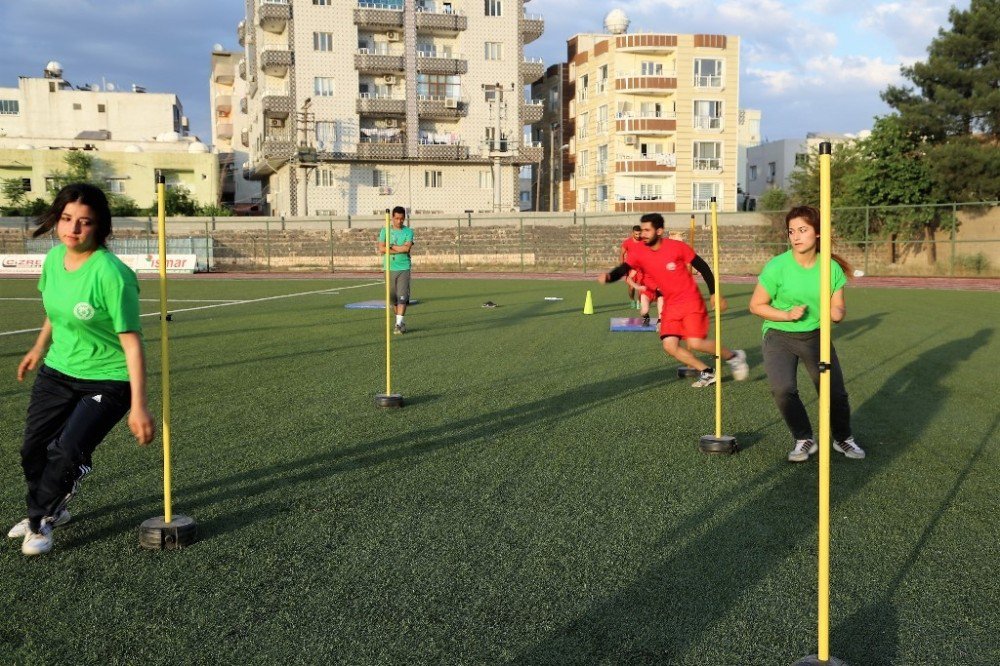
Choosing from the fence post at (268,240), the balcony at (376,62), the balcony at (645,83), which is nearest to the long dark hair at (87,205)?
the fence post at (268,240)

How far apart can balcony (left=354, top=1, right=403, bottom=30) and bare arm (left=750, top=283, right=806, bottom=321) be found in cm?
5418

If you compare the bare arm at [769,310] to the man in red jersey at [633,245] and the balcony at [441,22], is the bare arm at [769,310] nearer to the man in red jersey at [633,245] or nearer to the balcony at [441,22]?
the man in red jersey at [633,245]

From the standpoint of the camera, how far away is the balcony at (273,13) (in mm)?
54500

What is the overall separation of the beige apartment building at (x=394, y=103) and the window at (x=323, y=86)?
6cm

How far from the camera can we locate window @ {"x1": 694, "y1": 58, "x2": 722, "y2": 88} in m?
59.7

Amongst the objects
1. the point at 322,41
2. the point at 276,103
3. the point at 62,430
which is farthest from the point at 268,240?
the point at 62,430

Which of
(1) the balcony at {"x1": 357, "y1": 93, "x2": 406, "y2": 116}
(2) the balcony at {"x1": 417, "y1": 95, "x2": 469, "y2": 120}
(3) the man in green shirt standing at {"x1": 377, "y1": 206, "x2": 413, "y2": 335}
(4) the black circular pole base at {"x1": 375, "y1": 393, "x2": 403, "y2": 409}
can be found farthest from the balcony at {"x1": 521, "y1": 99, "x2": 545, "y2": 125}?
(4) the black circular pole base at {"x1": 375, "y1": 393, "x2": 403, "y2": 409}

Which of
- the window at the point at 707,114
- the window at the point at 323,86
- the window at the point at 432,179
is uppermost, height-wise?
the window at the point at 323,86

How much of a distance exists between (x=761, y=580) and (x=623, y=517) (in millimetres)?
1042

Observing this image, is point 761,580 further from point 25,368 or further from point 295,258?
point 295,258

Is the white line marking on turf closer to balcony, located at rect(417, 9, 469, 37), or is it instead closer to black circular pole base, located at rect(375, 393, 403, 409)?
black circular pole base, located at rect(375, 393, 403, 409)

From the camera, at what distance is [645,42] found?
59156 millimetres

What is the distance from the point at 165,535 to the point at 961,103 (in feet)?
140

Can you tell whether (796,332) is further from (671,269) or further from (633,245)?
(633,245)
